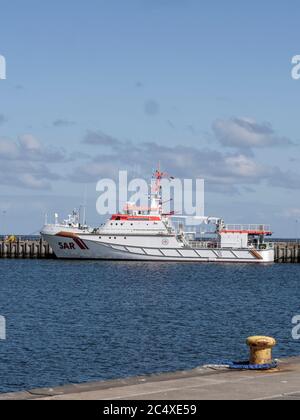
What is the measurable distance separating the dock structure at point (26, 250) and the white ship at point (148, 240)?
1047cm

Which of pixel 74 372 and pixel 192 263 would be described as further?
pixel 192 263

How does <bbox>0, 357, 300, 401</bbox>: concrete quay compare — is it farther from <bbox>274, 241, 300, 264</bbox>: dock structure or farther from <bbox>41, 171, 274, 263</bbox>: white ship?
<bbox>274, 241, 300, 264</bbox>: dock structure

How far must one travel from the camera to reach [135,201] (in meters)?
97.7

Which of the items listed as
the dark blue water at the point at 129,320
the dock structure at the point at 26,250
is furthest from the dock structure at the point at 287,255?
the dock structure at the point at 26,250

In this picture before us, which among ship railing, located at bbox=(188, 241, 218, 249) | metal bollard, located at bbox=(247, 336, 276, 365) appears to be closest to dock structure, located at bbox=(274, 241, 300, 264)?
ship railing, located at bbox=(188, 241, 218, 249)

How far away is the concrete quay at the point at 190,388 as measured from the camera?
15727mm

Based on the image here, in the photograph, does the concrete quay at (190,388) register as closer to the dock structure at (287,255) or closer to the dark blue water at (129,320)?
the dark blue water at (129,320)

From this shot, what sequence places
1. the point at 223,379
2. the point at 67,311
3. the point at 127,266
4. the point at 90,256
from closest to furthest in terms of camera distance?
the point at 223,379 → the point at 67,311 → the point at 127,266 → the point at 90,256

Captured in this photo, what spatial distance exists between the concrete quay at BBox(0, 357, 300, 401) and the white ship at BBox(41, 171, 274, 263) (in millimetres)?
78273

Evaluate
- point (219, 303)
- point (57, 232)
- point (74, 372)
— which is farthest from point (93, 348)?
point (57, 232)

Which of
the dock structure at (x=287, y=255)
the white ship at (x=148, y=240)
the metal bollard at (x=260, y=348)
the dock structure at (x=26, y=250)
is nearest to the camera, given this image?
the metal bollard at (x=260, y=348)

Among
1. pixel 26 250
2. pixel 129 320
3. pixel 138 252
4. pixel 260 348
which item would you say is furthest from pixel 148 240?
pixel 260 348
